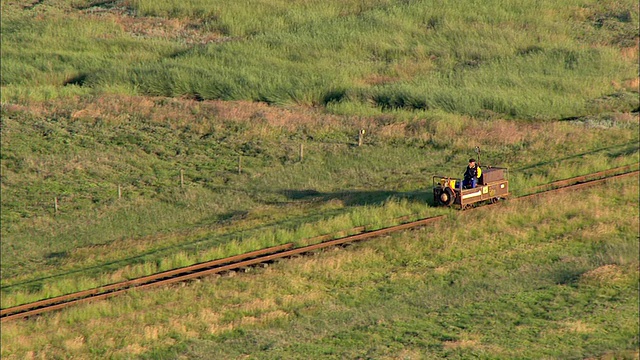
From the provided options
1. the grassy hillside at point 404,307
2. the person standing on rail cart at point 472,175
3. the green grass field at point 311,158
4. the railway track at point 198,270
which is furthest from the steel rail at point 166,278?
the person standing on rail cart at point 472,175

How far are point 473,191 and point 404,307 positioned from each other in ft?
22.6

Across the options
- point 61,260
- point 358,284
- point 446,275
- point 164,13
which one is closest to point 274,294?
point 358,284

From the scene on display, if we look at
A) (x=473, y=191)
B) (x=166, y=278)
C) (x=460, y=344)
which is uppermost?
(x=473, y=191)

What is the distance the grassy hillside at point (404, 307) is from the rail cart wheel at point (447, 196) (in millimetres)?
709

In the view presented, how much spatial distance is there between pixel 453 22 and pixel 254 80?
1474 centimetres

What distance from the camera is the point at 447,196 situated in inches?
1107

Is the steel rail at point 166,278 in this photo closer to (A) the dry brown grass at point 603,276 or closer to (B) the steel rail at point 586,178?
(A) the dry brown grass at point 603,276

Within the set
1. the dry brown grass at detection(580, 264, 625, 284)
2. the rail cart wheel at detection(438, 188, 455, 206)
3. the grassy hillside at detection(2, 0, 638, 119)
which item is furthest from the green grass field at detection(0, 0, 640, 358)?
the rail cart wheel at detection(438, 188, 455, 206)

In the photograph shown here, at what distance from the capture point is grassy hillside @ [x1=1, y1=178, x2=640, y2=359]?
20203 mm

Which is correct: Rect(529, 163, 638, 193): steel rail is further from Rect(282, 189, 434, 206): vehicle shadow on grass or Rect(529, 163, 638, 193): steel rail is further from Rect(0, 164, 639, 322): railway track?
Rect(282, 189, 434, 206): vehicle shadow on grass

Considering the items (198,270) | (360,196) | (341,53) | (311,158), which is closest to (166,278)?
(198,270)

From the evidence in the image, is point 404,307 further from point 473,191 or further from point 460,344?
point 473,191

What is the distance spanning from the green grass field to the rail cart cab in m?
0.47

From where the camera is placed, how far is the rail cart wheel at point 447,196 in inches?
1104
